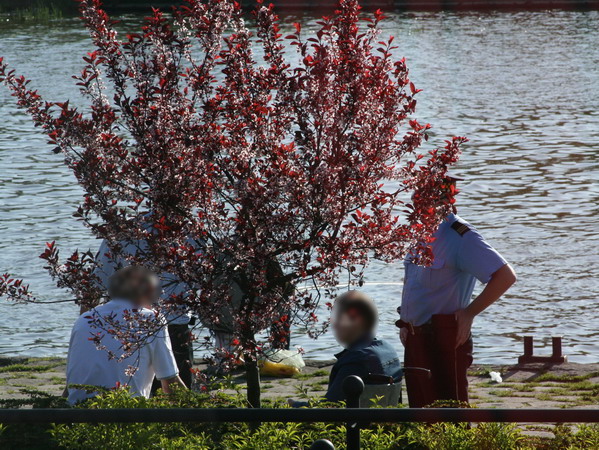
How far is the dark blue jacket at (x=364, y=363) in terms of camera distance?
5703mm

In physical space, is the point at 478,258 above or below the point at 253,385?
above

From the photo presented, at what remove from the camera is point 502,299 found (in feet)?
46.0

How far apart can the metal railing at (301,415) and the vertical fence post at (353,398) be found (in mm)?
123

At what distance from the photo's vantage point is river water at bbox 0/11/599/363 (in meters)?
12.9

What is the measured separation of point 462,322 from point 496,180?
52.9ft

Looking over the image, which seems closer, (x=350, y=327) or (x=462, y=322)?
(x=350, y=327)

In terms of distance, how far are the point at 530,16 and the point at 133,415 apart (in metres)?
Answer: 59.1

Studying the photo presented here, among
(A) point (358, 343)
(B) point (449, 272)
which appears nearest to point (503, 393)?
(B) point (449, 272)

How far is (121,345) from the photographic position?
5.74 meters

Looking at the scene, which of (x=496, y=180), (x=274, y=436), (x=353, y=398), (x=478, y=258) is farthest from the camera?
(x=496, y=180)

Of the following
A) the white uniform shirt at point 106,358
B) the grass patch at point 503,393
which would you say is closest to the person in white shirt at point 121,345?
the white uniform shirt at point 106,358

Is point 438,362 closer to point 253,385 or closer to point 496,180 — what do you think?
point 253,385

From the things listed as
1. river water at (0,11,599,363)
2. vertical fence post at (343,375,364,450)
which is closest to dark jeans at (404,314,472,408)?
vertical fence post at (343,375,364,450)

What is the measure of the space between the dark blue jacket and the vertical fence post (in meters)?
1.88
